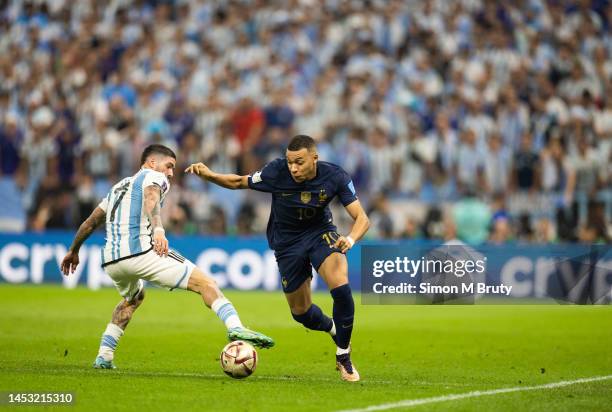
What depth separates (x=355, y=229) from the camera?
1005 centimetres

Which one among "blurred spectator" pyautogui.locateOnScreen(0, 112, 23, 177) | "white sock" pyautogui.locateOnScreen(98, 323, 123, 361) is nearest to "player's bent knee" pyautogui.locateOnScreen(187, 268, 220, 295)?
"white sock" pyautogui.locateOnScreen(98, 323, 123, 361)

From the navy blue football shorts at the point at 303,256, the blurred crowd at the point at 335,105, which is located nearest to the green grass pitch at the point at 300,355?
the navy blue football shorts at the point at 303,256

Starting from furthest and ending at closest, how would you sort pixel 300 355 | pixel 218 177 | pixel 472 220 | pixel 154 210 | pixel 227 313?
1. pixel 472 220
2. pixel 300 355
3. pixel 218 177
4. pixel 154 210
5. pixel 227 313

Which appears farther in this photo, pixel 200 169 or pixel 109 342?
pixel 109 342

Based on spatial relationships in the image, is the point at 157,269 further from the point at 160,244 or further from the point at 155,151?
the point at 155,151

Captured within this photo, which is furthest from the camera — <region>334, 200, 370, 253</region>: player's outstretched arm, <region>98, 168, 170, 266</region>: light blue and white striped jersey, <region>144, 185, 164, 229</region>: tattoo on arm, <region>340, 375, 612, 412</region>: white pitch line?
<region>98, 168, 170, 266</region>: light blue and white striped jersey

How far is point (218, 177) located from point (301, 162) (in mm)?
860

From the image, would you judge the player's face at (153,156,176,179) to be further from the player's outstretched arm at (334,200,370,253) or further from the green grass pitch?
the green grass pitch

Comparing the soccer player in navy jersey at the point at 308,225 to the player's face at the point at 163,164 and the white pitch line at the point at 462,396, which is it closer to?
the player's face at the point at 163,164

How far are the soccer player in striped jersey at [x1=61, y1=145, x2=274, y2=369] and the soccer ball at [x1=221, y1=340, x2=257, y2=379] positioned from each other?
195 millimetres

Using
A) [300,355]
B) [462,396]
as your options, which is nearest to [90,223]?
[300,355]

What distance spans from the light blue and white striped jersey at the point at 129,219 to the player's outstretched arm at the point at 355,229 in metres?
1.74

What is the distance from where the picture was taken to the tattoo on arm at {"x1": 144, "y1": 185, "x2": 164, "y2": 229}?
1002 cm

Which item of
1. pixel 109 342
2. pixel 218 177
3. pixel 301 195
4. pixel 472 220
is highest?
pixel 472 220
